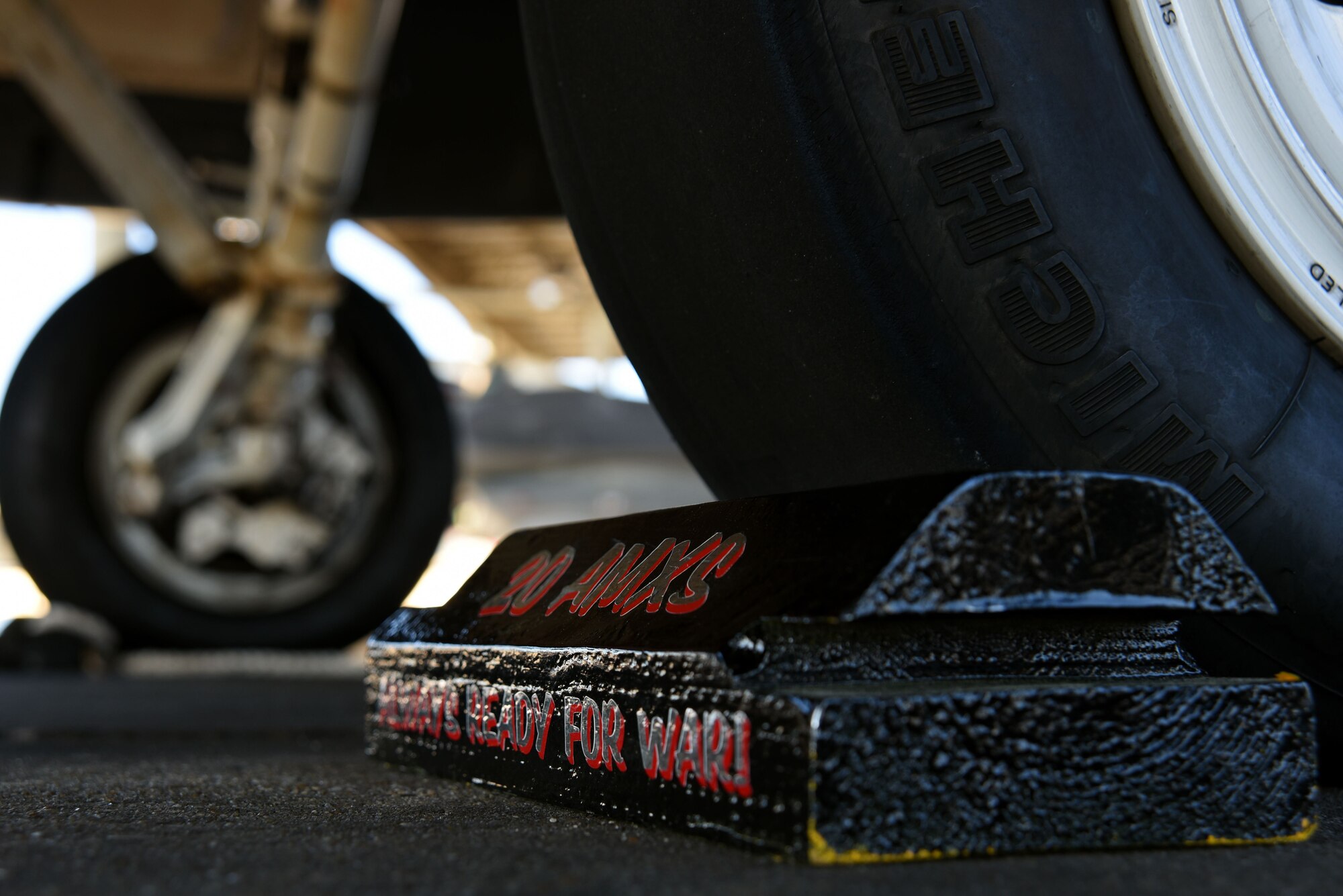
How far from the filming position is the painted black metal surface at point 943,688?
0.49 metres

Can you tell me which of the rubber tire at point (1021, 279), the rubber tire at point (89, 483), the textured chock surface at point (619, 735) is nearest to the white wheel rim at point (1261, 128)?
the rubber tire at point (1021, 279)

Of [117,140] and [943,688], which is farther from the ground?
[117,140]

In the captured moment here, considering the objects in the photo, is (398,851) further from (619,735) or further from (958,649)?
(958,649)

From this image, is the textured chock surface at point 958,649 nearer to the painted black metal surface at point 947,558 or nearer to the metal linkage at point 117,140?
the painted black metal surface at point 947,558

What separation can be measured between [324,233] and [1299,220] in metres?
1.41

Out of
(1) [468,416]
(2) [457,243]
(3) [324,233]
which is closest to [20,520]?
(3) [324,233]

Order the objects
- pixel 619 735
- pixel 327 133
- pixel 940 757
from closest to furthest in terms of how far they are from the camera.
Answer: pixel 940 757 < pixel 619 735 < pixel 327 133

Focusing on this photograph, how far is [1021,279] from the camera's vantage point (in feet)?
2.12

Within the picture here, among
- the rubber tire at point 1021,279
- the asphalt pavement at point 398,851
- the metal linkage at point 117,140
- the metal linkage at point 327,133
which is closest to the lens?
the asphalt pavement at point 398,851

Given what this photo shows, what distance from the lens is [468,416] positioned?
216 inches

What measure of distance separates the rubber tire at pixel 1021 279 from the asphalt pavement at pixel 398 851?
0.17 meters

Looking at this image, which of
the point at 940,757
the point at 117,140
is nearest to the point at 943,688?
the point at 940,757

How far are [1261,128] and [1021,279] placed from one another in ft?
0.57

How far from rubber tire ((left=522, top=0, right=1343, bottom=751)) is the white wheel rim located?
0.04 ft
